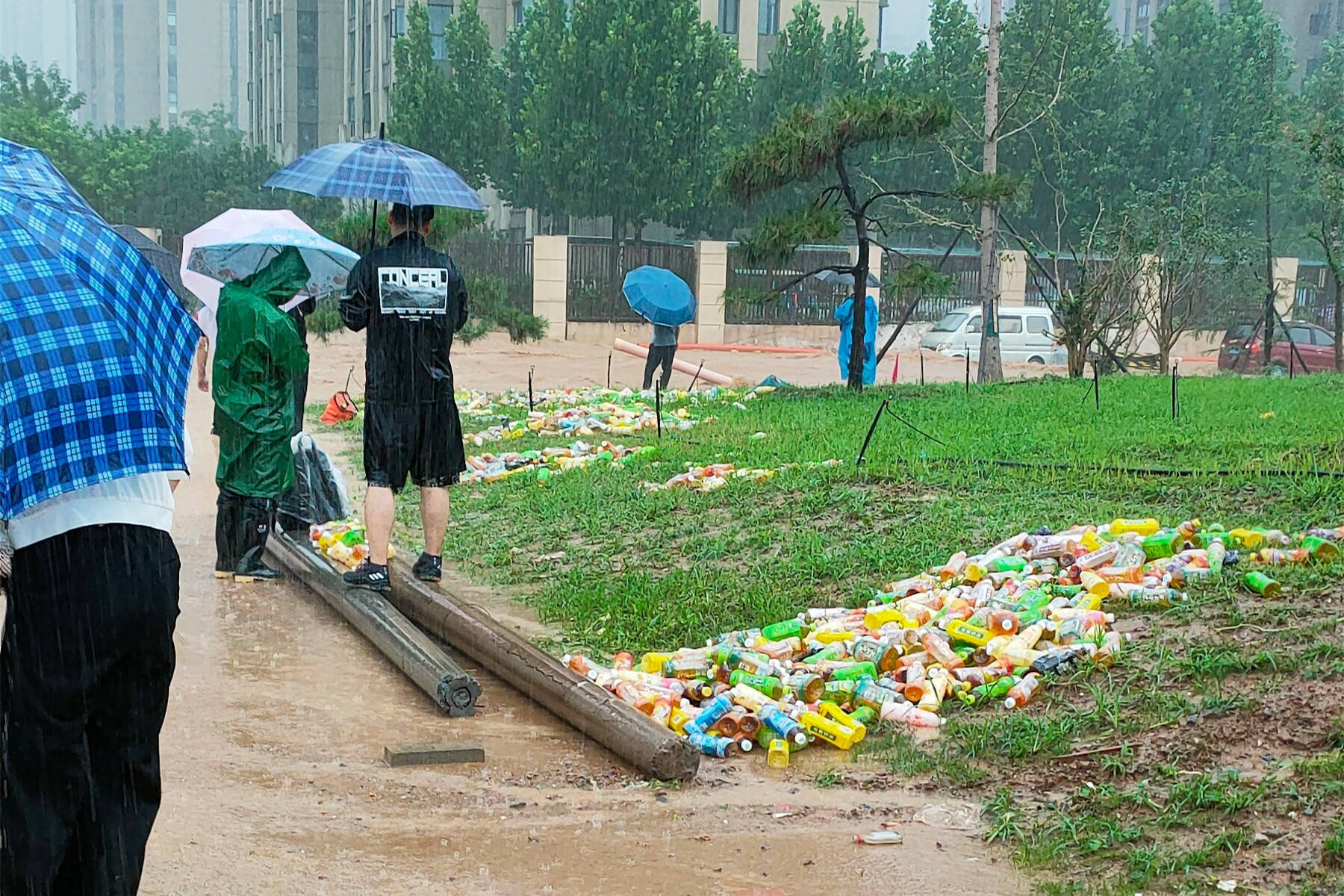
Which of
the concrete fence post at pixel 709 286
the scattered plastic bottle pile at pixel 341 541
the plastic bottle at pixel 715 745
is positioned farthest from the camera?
the concrete fence post at pixel 709 286

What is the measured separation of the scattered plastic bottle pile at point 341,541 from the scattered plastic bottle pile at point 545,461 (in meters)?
2.46

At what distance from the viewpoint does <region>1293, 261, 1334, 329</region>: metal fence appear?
37.0 metres

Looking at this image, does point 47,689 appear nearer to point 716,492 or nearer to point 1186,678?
point 1186,678

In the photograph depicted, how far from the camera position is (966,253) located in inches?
1528

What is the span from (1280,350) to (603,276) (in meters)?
14.8

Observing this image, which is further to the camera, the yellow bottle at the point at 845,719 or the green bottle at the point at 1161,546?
the green bottle at the point at 1161,546

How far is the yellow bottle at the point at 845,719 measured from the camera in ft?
17.7

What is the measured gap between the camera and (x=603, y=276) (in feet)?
111

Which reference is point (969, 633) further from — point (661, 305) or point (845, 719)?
point (661, 305)

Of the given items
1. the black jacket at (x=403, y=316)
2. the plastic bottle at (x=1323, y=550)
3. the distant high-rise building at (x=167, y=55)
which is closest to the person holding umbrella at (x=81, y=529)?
the black jacket at (x=403, y=316)

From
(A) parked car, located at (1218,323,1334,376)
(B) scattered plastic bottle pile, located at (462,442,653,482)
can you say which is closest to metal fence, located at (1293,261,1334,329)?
(A) parked car, located at (1218,323,1334,376)

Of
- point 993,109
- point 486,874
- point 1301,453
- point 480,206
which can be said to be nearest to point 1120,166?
point 993,109

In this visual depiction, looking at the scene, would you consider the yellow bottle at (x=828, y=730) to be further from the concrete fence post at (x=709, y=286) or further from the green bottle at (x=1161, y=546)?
the concrete fence post at (x=709, y=286)

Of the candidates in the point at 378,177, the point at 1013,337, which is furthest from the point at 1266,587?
the point at 1013,337
